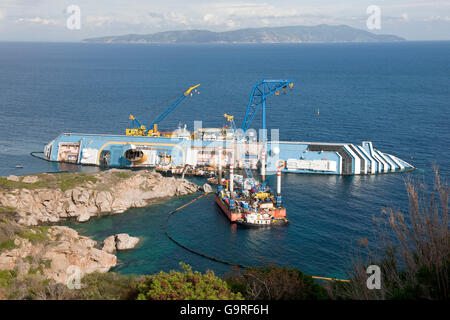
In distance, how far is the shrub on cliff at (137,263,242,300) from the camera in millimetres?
31531

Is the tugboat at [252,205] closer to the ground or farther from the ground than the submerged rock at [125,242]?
farther from the ground

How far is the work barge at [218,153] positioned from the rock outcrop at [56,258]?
42.7 meters

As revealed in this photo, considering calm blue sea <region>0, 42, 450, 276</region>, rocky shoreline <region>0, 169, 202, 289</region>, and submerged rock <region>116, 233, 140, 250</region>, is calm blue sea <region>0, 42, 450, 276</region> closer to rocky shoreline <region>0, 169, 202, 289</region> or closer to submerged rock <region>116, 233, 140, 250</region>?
submerged rock <region>116, 233, 140, 250</region>

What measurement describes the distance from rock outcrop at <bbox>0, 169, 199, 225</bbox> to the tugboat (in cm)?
1011

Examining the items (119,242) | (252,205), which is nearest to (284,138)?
(252,205)

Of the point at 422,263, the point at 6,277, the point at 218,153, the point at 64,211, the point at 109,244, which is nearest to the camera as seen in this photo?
the point at 422,263

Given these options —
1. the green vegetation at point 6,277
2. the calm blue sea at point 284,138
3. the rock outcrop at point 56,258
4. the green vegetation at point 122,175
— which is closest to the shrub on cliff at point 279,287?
the calm blue sea at point 284,138

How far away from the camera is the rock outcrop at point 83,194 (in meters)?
70.5

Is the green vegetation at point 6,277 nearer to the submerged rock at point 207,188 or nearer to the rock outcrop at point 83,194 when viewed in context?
the rock outcrop at point 83,194

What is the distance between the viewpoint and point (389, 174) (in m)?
91.7

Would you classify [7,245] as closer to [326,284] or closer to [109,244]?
[109,244]

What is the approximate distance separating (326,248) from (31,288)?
37320 mm

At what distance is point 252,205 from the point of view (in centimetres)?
7369

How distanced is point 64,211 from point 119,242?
16567mm
